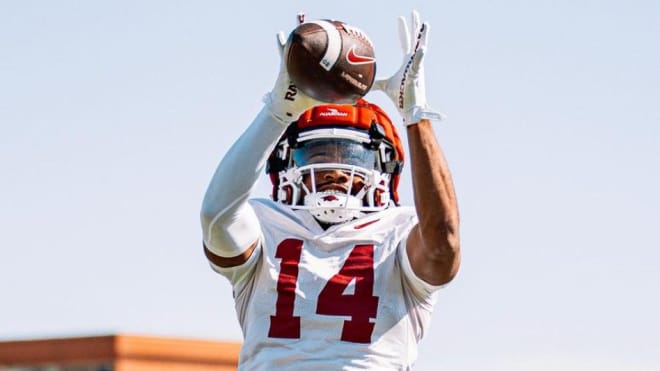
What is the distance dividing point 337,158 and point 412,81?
56 cm

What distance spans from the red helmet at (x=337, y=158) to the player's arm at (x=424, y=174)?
394 mm

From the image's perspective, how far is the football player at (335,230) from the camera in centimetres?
577

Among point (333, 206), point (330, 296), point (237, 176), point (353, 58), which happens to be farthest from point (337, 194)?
point (353, 58)

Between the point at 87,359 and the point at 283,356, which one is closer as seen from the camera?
the point at 283,356

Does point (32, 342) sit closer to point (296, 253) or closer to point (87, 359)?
point (87, 359)

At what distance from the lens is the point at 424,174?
569 cm

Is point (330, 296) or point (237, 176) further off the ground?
point (237, 176)

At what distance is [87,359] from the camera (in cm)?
2414

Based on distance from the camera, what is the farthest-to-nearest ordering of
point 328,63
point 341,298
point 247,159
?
point 341,298
point 247,159
point 328,63

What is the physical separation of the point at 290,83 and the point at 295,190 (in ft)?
2.16

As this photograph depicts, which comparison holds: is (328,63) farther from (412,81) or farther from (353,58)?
(412,81)

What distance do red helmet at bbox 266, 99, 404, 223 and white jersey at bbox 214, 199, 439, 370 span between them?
0.26ft

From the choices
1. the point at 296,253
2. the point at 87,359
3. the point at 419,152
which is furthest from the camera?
the point at 87,359

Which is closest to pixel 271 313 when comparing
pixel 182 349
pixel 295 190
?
pixel 295 190
